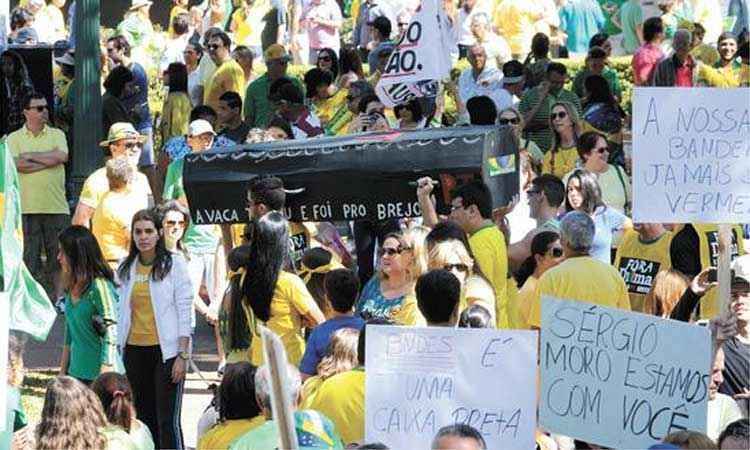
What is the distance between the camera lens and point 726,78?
18.8m

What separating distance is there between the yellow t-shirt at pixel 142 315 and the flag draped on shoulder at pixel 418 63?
460 cm

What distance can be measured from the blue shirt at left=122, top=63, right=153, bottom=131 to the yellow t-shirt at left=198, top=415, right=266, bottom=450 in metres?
10.1

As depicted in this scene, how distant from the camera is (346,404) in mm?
8906

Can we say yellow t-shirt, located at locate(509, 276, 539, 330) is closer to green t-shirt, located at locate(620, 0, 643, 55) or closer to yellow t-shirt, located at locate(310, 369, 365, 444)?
yellow t-shirt, located at locate(310, 369, 365, 444)

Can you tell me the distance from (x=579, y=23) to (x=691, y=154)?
15.1 m

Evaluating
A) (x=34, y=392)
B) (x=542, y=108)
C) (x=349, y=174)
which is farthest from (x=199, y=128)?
(x=542, y=108)

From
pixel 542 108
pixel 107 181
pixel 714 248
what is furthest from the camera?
pixel 542 108

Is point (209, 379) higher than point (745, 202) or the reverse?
the reverse

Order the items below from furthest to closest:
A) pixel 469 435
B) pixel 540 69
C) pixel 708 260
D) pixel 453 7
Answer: pixel 453 7
pixel 540 69
pixel 708 260
pixel 469 435

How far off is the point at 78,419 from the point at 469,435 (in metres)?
1.77

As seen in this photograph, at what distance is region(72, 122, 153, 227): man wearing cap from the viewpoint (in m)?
14.0

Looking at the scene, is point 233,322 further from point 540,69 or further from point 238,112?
point 540,69

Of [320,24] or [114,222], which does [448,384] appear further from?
[320,24]

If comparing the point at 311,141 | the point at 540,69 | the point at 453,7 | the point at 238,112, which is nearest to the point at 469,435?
the point at 311,141
